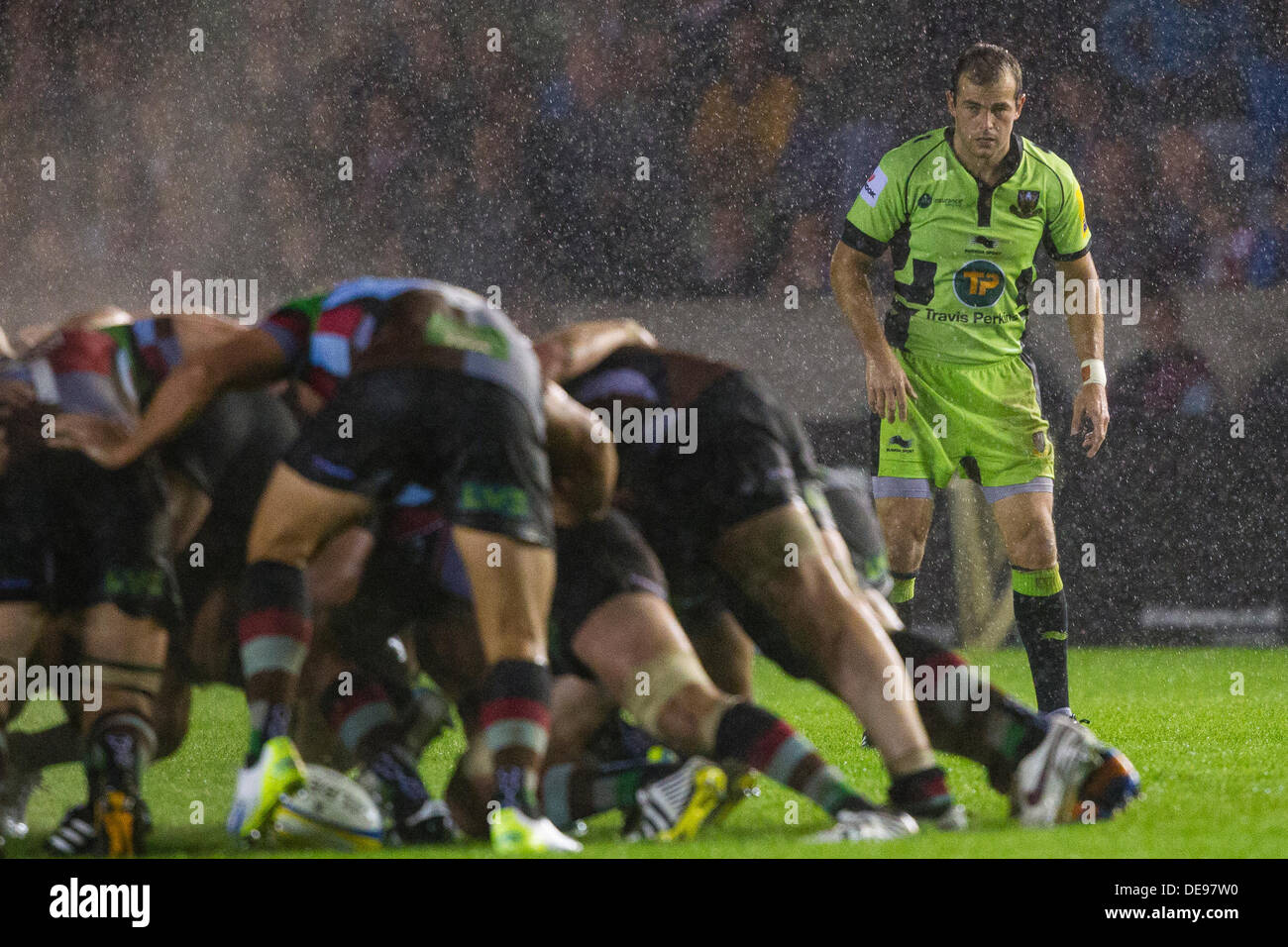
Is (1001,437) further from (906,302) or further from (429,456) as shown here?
(429,456)

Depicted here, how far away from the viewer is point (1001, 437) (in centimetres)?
409

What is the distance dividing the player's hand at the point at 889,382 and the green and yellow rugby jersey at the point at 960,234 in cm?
18

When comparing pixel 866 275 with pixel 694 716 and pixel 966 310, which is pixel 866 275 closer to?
pixel 966 310

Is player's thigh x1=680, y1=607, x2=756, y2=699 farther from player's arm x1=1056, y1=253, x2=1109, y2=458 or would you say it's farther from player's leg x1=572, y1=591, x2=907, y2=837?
player's arm x1=1056, y1=253, x2=1109, y2=458

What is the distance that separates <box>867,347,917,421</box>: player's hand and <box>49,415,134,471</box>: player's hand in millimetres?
1990

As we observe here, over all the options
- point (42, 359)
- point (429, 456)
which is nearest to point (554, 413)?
point (429, 456)

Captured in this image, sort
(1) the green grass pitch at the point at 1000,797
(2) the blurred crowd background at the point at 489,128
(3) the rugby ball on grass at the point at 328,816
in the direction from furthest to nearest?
(2) the blurred crowd background at the point at 489,128
(1) the green grass pitch at the point at 1000,797
(3) the rugby ball on grass at the point at 328,816

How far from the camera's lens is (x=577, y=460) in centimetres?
278

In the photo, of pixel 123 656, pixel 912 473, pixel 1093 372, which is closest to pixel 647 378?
pixel 123 656

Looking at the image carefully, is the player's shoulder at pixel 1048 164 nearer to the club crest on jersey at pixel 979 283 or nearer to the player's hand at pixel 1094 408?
the club crest on jersey at pixel 979 283

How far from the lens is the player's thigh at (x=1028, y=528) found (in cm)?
398

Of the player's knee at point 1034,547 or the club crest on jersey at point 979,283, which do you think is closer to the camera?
the player's knee at point 1034,547

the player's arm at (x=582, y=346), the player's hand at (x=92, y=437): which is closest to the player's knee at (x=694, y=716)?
the player's arm at (x=582, y=346)

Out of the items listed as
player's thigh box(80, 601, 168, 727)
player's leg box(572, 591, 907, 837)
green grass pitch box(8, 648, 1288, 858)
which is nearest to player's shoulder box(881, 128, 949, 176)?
green grass pitch box(8, 648, 1288, 858)
